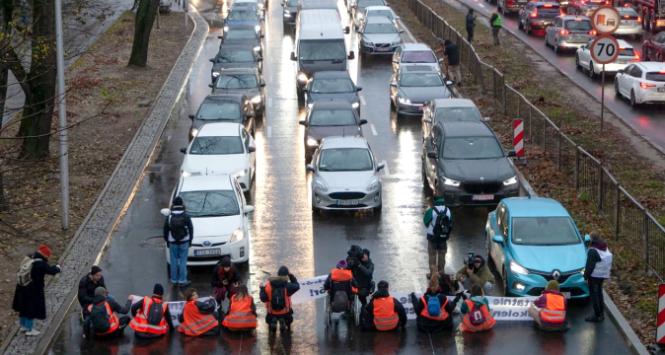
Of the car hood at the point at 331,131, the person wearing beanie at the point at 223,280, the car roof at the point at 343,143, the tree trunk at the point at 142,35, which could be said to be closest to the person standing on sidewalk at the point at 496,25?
the tree trunk at the point at 142,35

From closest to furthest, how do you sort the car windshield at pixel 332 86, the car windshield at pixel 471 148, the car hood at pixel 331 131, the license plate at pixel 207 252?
1. the license plate at pixel 207 252
2. the car windshield at pixel 471 148
3. the car hood at pixel 331 131
4. the car windshield at pixel 332 86

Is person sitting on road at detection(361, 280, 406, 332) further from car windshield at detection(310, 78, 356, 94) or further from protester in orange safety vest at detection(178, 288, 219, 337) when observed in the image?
car windshield at detection(310, 78, 356, 94)

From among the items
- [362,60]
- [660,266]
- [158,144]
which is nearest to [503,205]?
[660,266]

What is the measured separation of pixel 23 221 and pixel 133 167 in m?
5.43

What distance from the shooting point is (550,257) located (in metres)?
20.0

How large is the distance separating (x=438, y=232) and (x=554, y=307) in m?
3.39

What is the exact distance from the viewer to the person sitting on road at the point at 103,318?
18.1 meters

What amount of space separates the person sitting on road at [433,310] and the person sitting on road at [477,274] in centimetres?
107

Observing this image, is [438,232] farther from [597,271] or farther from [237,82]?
[237,82]

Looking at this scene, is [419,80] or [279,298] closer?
[279,298]

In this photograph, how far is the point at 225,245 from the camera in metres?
21.7

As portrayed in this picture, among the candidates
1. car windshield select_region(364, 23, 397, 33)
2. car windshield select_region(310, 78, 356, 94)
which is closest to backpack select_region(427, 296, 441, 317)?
car windshield select_region(310, 78, 356, 94)

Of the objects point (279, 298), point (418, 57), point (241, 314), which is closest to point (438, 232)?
point (279, 298)

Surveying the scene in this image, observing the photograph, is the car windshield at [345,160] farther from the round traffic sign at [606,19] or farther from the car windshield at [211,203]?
the round traffic sign at [606,19]
